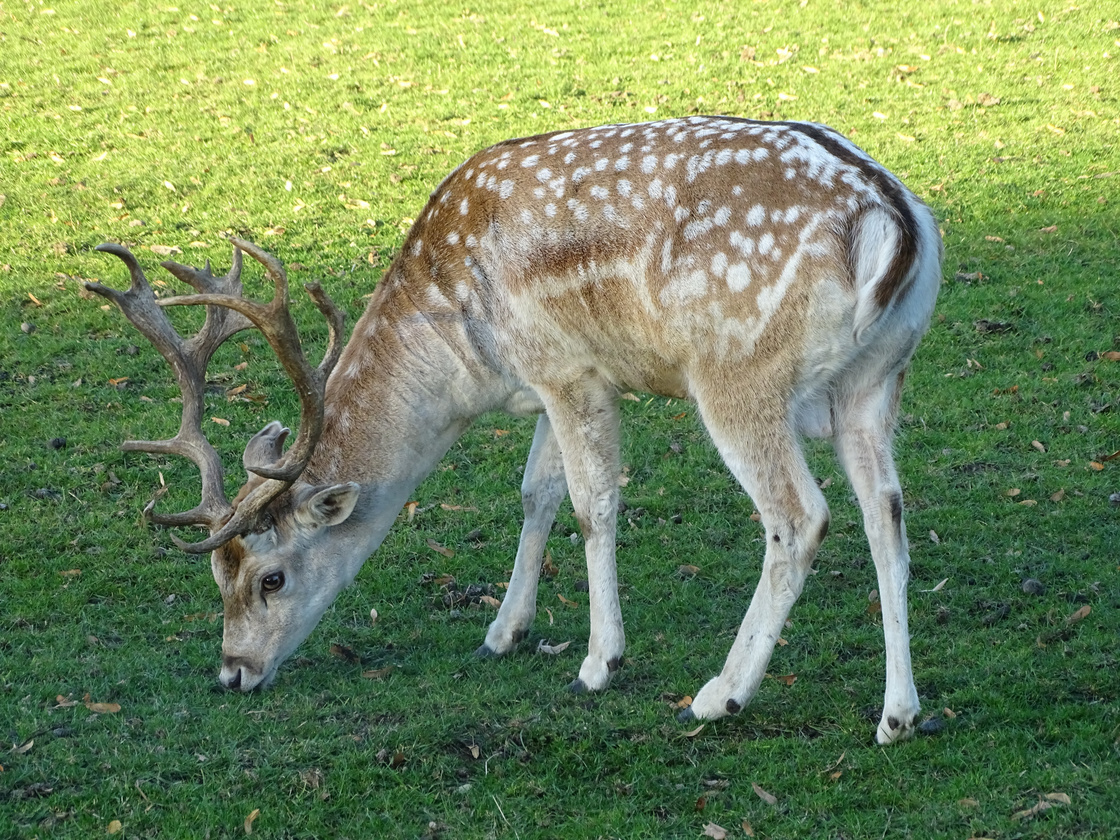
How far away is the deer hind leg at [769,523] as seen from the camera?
16.8 feet

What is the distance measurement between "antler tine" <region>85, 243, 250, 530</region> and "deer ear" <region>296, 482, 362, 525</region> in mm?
342

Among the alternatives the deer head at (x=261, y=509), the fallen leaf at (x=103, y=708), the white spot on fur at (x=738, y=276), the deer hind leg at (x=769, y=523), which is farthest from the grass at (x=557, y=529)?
the white spot on fur at (x=738, y=276)

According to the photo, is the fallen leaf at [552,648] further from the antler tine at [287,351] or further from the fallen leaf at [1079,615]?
the fallen leaf at [1079,615]

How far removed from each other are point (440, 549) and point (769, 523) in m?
2.52

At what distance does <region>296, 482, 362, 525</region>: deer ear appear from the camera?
18.4 ft

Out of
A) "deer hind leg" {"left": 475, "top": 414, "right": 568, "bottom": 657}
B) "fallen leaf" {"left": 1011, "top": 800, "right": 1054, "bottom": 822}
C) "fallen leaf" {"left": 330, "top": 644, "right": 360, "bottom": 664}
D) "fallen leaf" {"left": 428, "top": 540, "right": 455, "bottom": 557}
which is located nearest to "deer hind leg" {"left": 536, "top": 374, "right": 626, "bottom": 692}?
"deer hind leg" {"left": 475, "top": 414, "right": 568, "bottom": 657}

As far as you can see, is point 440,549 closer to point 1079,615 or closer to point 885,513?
point 885,513

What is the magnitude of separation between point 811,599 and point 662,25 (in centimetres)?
1206

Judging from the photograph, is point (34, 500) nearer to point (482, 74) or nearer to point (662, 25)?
point (482, 74)

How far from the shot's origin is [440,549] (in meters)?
7.19

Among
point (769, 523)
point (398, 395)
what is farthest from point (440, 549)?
point (769, 523)

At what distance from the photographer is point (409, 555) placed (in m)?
7.18

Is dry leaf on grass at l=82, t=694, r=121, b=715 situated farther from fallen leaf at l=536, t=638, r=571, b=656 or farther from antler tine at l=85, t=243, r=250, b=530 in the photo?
fallen leaf at l=536, t=638, r=571, b=656

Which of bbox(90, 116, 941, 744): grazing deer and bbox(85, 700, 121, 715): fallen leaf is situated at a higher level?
bbox(90, 116, 941, 744): grazing deer
